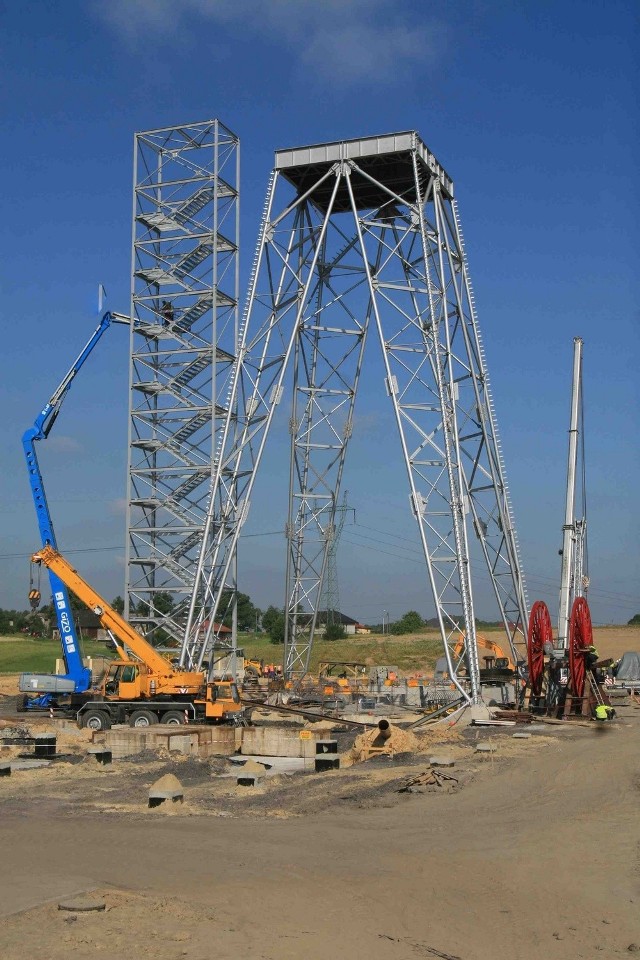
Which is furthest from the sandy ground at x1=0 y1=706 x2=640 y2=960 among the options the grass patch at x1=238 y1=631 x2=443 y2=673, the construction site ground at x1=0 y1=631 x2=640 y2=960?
the grass patch at x1=238 y1=631 x2=443 y2=673

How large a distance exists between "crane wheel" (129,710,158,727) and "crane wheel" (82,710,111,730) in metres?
0.67

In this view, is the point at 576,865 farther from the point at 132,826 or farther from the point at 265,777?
the point at 265,777

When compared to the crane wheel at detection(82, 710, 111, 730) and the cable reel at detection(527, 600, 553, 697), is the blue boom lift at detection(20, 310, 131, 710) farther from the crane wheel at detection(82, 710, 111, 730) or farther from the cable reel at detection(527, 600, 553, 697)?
the cable reel at detection(527, 600, 553, 697)

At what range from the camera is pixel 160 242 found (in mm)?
41969

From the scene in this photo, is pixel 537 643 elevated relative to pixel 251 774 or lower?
elevated

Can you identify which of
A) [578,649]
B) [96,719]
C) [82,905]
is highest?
[578,649]

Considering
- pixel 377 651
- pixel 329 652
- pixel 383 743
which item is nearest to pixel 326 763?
pixel 383 743

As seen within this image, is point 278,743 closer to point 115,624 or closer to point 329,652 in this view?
point 115,624

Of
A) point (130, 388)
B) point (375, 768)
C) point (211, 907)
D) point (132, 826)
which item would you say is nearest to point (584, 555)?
point (130, 388)

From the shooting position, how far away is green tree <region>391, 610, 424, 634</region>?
10719 cm

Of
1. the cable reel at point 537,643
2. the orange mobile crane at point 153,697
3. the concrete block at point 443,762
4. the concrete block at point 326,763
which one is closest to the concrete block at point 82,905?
the concrete block at point 443,762

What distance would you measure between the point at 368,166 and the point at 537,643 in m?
15.8

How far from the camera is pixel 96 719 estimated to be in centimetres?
3052

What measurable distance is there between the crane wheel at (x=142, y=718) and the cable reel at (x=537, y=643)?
39.2 feet
